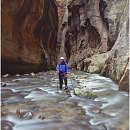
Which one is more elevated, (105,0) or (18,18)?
(105,0)

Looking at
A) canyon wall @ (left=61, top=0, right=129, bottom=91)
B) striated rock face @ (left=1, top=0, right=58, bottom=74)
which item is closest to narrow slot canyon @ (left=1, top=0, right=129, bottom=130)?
striated rock face @ (left=1, top=0, right=58, bottom=74)

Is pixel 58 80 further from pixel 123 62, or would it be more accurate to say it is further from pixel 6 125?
pixel 6 125

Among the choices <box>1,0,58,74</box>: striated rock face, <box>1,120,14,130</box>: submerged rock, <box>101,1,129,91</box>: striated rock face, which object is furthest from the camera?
<box>1,0,58,74</box>: striated rock face

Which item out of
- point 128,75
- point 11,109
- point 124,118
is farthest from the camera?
point 128,75

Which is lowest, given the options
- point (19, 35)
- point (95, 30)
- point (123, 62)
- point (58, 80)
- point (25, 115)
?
point (58, 80)

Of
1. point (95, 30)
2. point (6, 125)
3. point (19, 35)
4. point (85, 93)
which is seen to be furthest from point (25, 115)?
point (95, 30)

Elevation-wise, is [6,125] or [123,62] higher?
[123,62]

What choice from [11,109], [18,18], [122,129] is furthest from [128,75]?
[18,18]

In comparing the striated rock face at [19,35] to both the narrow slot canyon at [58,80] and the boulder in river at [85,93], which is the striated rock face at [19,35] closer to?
the narrow slot canyon at [58,80]

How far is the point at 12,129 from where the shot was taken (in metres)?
1.93

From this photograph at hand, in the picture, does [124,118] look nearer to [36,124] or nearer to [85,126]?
[85,126]

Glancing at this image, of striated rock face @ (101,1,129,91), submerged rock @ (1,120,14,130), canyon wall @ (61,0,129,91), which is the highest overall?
canyon wall @ (61,0,129,91)

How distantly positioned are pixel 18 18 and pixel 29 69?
508cm

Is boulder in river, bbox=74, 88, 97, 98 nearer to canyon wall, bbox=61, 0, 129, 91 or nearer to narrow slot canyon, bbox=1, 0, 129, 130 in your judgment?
narrow slot canyon, bbox=1, 0, 129, 130
